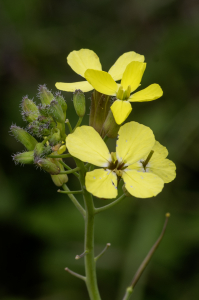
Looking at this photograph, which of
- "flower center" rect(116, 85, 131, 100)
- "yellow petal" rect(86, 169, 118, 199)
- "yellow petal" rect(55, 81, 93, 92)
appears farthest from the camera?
"yellow petal" rect(55, 81, 93, 92)

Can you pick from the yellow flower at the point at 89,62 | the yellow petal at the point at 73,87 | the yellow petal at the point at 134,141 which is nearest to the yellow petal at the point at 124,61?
the yellow flower at the point at 89,62

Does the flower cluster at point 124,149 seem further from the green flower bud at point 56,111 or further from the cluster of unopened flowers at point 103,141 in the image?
the green flower bud at point 56,111

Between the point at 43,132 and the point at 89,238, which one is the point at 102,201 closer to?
the point at 89,238

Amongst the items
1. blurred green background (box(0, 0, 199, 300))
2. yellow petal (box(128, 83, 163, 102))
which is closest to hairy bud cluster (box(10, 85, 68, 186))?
yellow petal (box(128, 83, 163, 102))

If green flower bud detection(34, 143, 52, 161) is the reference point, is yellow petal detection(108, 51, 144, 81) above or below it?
above

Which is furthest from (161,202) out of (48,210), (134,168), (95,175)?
(95,175)

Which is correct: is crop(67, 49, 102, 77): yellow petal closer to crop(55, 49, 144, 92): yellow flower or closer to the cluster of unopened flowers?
crop(55, 49, 144, 92): yellow flower

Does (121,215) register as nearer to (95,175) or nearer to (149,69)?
(149,69)

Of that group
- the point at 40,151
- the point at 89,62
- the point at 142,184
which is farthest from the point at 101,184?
the point at 89,62

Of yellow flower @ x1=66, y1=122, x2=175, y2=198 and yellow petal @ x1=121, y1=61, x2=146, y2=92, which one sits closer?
yellow flower @ x1=66, y1=122, x2=175, y2=198
